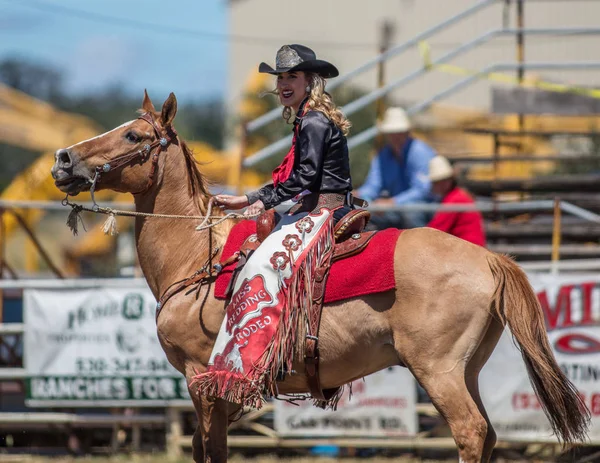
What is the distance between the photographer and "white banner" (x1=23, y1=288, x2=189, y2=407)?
8828 mm

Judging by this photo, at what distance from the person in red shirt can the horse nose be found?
377cm

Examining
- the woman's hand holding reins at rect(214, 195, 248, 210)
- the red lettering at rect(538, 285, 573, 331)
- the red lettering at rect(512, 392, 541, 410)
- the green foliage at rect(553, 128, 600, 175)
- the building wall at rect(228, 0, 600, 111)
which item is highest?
the building wall at rect(228, 0, 600, 111)

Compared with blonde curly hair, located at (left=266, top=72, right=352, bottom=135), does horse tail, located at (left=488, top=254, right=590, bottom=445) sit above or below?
below

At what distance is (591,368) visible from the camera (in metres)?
8.22

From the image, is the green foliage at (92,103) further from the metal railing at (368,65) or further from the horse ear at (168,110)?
the horse ear at (168,110)

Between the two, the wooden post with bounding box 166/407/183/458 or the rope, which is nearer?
the rope

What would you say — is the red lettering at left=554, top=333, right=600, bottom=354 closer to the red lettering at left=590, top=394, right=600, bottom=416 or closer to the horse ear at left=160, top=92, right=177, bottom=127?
the red lettering at left=590, top=394, right=600, bottom=416

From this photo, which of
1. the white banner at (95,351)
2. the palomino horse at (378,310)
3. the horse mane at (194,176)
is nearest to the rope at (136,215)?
the palomino horse at (378,310)

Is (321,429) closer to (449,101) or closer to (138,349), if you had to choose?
(138,349)

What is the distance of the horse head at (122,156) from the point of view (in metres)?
5.86

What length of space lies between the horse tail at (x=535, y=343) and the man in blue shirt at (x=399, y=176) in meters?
3.36

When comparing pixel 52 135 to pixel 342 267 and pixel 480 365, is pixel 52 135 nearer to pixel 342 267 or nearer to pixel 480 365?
pixel 342 267

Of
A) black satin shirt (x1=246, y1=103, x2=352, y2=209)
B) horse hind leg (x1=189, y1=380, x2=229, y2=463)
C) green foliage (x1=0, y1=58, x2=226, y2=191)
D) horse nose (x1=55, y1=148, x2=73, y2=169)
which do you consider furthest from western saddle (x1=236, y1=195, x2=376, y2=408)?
green foliage (x1=0, y1=58, x2=226, y2=191)

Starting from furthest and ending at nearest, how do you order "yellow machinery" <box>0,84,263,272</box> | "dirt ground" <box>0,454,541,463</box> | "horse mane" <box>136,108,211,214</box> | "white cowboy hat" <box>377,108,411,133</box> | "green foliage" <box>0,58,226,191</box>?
"green foliage" <box>0,58,226,191</box>
"yellow machinery" <box>0,84,263,272</box>
"white cowboy hat" <box>377,108,411,133</box>
"dirt ground" <box>0,454,541,463</box>
"horse mane" <box>136,108,211,214</box>
